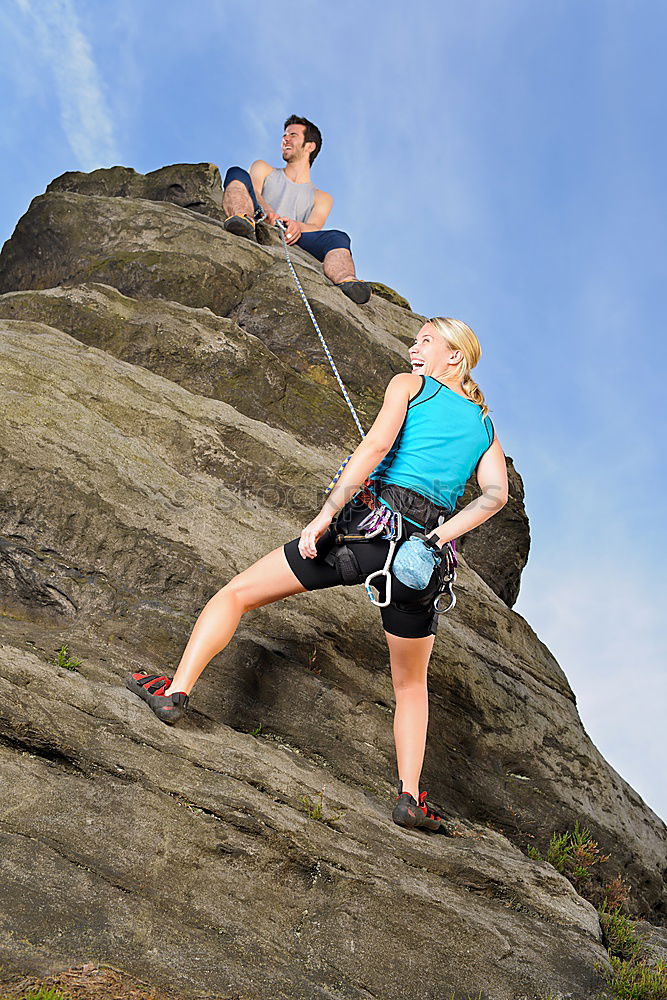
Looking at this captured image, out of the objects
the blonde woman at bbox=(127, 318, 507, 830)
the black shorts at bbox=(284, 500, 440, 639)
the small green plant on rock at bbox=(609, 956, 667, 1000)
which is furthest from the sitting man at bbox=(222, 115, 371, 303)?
the small green plant on rock at bbox=(609, 956, 667, 1000)

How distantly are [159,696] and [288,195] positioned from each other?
38.4 ft

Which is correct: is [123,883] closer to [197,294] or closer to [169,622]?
[169,622]

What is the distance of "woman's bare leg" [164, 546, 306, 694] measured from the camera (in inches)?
221

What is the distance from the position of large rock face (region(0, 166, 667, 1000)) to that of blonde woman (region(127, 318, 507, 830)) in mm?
526

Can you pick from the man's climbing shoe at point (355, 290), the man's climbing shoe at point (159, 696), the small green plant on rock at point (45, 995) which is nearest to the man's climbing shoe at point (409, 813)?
the man's climbing shoe at point (159, 696)

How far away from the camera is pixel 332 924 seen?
4.79 meters

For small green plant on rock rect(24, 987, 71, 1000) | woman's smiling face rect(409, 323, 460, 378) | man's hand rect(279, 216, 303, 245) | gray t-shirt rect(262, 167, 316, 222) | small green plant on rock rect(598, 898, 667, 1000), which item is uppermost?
gray t-shirt rect(262, 167, 316, 222)

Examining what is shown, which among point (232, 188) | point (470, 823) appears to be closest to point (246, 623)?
point (470, 823)

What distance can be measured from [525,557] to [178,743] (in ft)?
28.5

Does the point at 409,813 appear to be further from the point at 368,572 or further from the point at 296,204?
the point at 296,204

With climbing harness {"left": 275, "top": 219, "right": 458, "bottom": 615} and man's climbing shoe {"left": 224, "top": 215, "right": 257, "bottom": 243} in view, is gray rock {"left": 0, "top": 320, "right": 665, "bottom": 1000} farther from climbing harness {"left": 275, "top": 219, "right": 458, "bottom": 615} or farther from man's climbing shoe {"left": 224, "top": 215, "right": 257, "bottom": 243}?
man's climbing shoe {"left": 224, "top": 215, "right": 257, "bottom": 243}

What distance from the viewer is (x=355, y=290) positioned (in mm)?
14484

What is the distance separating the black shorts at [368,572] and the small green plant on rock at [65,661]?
184 cm

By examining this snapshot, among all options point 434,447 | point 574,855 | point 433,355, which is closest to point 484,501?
point 434,447
